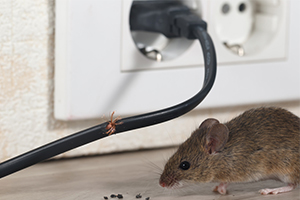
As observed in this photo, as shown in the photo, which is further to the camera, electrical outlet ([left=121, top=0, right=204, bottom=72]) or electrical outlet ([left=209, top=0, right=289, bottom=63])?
electrical outlet ([left=209, top=0, right=289, bottom=63])

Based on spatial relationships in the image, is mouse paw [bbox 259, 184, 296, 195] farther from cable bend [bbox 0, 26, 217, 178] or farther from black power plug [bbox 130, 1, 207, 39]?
black power plug [bbox 130, 1, 207, 39]

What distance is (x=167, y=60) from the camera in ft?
2.62

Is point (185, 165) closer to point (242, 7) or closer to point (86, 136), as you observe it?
point (86, 136)

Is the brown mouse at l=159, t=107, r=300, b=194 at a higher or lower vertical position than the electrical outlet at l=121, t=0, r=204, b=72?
lower

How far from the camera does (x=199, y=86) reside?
0.83 meters

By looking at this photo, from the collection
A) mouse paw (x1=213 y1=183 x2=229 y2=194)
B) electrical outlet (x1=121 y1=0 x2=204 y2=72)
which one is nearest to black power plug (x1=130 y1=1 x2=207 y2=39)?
electrical outlet (x1=121 y1=0 x2=204 y2=72)

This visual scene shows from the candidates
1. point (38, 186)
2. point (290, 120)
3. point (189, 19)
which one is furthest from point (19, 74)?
point (290, 120)

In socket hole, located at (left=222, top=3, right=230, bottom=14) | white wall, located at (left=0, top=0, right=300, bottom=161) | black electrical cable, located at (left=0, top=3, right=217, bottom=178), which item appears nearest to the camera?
black electrical cable, located at (left=0, top=3, right=217, bottom=178)

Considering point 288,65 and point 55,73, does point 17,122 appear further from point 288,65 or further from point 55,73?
point 288,65

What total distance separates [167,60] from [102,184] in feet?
0.75

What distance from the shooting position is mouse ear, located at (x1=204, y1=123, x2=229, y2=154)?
0.64 meters

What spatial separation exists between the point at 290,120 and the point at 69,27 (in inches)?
13.3

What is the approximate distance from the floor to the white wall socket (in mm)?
81

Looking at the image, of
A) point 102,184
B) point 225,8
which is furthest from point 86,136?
point 225,8
